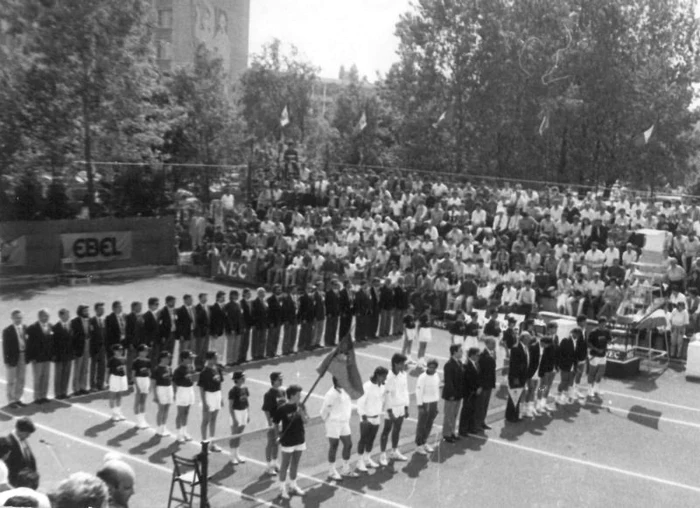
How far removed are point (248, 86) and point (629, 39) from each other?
27.0 m

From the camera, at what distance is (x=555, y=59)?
147ft

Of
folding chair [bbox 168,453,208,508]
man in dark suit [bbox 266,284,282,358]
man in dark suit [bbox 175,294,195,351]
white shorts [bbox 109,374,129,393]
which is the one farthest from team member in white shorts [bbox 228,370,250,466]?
man in dark suit [bbox 266,284,282,358]

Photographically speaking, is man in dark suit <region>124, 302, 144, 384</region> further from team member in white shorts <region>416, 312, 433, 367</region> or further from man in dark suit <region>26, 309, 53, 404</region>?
team member in white shorts <region>416, 312, 433, 367</region>

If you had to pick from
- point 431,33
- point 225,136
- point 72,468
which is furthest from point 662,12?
point 72,468

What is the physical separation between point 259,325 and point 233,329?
80 centimetres

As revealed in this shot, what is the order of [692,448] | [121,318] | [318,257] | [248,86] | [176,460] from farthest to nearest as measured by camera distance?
[248,86] < [318,257] < [121,318] < [692,448] < [176,460]

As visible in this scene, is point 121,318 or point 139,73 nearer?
point 121,318

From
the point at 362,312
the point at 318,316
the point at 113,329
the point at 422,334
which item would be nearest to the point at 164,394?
the point at 113,329

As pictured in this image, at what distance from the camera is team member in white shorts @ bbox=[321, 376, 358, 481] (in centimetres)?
1288

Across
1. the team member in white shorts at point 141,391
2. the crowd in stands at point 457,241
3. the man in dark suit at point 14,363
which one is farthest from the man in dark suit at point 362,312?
the man in dark suit at point 14,363

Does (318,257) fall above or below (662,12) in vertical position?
below

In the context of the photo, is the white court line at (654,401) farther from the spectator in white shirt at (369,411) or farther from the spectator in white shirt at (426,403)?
the spectator in white shirt at (369,411)

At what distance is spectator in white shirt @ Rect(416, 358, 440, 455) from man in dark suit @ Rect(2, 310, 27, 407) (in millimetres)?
6988

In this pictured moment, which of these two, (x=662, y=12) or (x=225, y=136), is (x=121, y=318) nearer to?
(x=225, y=136)
